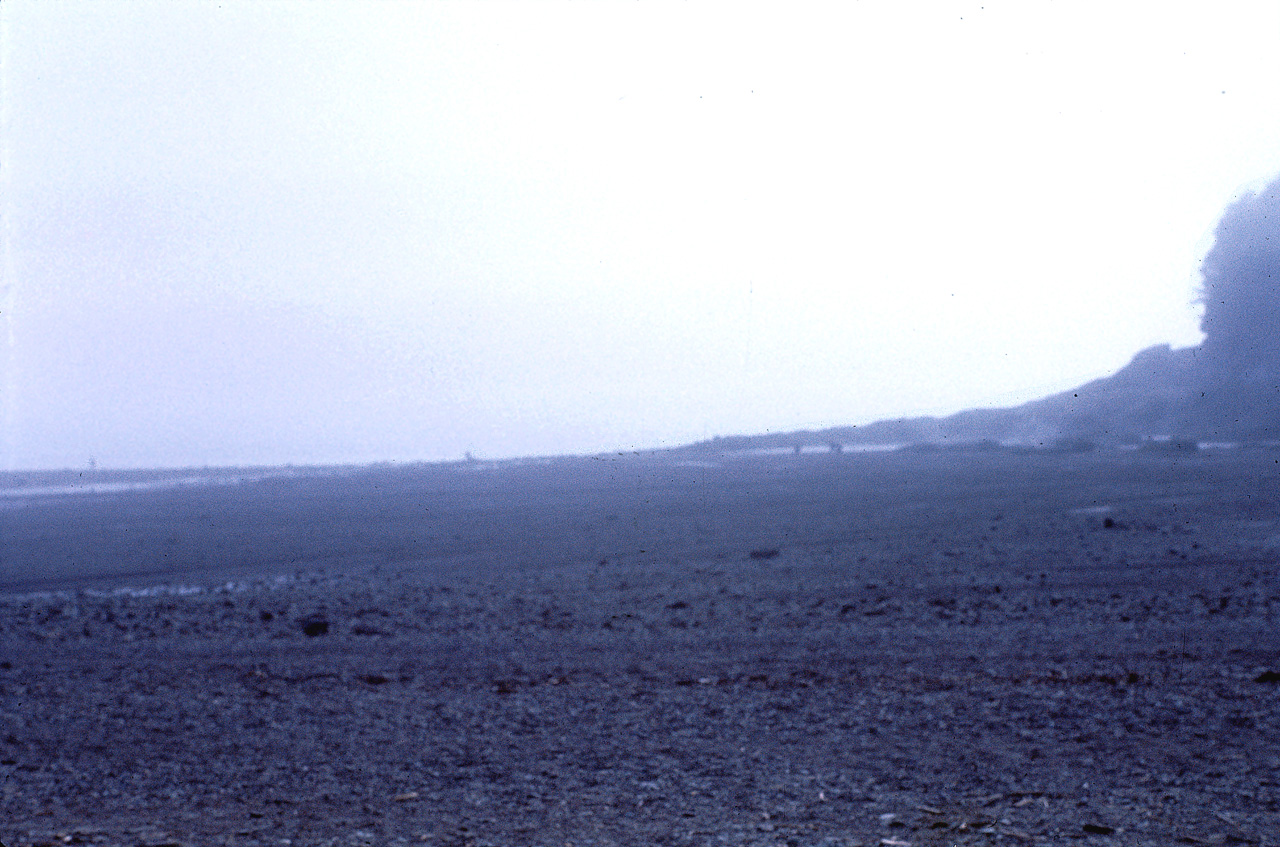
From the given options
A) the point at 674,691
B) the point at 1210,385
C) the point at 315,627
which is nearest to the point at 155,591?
the point at 315,627

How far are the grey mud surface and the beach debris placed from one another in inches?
2.8

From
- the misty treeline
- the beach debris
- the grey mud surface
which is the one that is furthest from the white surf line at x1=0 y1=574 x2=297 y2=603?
the misty treeline

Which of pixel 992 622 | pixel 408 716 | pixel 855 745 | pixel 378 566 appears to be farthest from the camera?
pixel 378 566

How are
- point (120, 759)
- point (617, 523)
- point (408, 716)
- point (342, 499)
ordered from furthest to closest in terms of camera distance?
point (342, 499) → point (617, 523) → point (408, 716) → point (120, 759)

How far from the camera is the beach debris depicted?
545 inches

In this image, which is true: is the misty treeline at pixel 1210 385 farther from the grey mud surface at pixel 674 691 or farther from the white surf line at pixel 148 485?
the white surf line at pixel 148 485

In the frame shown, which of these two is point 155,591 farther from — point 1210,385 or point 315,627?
point 1210,385

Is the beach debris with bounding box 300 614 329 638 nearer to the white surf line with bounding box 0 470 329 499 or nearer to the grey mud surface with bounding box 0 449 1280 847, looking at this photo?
the grey mud surface with bounding box 0 449 1280 847

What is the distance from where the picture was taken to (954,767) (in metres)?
7.16

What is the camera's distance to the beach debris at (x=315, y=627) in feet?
45.4

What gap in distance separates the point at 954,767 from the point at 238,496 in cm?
4008

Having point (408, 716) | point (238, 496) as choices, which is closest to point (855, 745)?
point (408, 716)

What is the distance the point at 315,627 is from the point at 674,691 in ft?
19.5

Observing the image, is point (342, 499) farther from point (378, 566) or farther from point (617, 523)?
point (378, 566)
